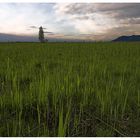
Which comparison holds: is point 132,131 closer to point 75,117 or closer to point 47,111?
point 75,117

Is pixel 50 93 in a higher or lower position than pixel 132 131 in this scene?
higher

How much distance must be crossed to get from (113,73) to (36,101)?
10.9ft

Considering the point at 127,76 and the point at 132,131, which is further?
the point at 127,76

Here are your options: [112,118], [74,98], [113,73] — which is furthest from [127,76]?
[112,118]

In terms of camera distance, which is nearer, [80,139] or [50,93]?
[80,139]

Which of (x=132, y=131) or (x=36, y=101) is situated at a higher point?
(x=36, y=101)

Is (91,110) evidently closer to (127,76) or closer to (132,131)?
(132,131)

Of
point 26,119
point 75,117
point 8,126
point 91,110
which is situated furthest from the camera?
point 91,110

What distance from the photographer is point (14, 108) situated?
398 cm

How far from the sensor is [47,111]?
384 centimetres

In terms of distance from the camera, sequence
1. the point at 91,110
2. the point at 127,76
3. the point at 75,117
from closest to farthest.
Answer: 1. the point at 75,117
2. the point at 91,110
3. the point at 127,76

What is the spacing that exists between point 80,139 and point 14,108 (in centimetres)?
141

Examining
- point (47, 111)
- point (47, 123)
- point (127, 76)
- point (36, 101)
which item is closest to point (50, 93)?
point (36, 101)

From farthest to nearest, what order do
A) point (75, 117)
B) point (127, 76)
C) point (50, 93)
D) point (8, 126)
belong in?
point (127, 76), point (50, 93), point (75, 117), point (8, 126)
